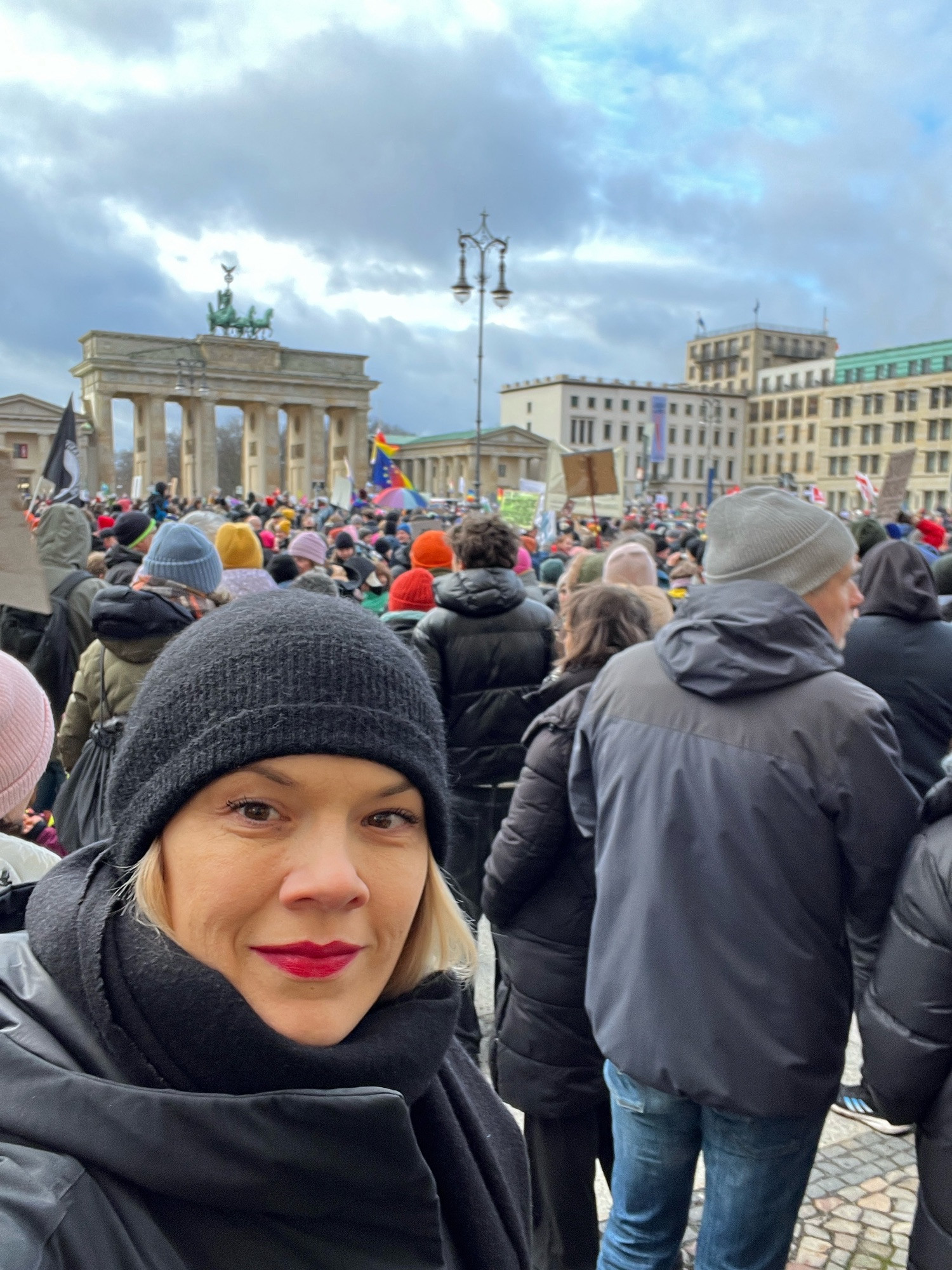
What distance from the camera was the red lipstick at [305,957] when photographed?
3.36 feet

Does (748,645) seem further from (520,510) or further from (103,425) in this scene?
(103,425)

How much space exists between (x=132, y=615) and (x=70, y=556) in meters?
2.35

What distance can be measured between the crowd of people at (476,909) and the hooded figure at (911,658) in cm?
1

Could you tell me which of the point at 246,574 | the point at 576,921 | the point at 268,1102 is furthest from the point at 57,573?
the point at 268,1102

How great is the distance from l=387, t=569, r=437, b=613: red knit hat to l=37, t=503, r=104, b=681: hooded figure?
5.47ft

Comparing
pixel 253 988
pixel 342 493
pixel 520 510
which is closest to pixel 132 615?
pixel 253 988

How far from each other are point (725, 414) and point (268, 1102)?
364 ft

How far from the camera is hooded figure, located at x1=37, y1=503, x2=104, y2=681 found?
211 inches

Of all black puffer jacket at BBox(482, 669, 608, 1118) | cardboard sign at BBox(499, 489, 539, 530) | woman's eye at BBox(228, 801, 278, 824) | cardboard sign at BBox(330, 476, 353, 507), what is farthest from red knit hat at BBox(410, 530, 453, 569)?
cardboard sign at BBox(330, 476, 353, 507)

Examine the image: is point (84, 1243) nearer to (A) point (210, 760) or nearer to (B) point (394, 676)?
(A) point (210, 760)

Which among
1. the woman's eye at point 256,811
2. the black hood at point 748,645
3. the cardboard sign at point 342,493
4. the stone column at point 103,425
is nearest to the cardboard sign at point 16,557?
the woman's eye at point 256,811

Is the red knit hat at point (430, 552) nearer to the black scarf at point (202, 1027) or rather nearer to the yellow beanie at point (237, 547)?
the yellow beanie at point (237, 547)

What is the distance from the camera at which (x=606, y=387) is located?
102875mm

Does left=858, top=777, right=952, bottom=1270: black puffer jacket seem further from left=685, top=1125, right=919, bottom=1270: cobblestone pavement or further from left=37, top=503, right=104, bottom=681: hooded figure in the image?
left=37, top=503, right=104, bottom=681: hooded figure
